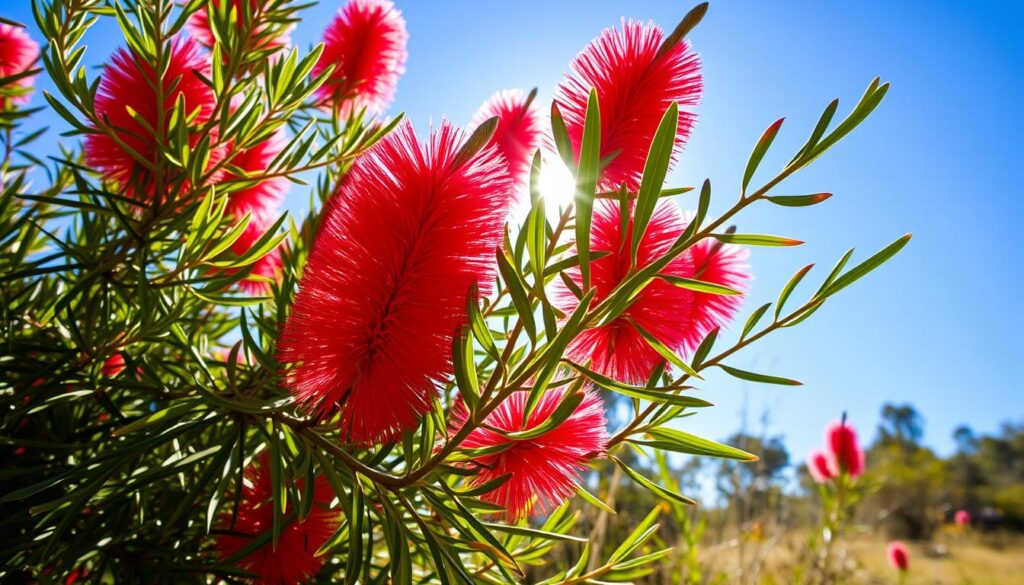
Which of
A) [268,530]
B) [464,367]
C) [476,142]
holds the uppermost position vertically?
[476,142]

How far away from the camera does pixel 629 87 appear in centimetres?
39

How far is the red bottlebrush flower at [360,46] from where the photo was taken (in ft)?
2.37

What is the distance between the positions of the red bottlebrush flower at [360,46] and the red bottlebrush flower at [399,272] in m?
0.43

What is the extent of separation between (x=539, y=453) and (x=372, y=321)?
148 millimetres

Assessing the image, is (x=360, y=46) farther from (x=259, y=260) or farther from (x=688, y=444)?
(x=688, y=444)

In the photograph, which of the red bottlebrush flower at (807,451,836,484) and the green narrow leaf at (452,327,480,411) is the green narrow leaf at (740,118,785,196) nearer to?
the green narrow leaf at (452,327,480,411)

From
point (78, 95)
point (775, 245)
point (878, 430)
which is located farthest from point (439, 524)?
point (878, 430)

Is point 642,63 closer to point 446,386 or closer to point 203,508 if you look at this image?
point 446,386

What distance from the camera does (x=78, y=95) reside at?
48 cm

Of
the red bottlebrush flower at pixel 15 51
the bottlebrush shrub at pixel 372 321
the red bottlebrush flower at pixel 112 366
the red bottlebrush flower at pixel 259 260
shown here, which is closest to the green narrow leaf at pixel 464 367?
the bottlebrush shrub at pixel 372 321

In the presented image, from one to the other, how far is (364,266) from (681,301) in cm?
21

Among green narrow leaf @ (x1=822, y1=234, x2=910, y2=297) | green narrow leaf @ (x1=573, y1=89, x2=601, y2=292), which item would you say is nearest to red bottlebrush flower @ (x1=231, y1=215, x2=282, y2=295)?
green narrow leaf @ (x1=573, y1=89, x2=601, y2=292)

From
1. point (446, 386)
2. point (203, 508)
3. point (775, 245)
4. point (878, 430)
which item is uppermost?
point (878, 430)

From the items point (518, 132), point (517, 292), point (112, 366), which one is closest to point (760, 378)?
point (517, 292)
